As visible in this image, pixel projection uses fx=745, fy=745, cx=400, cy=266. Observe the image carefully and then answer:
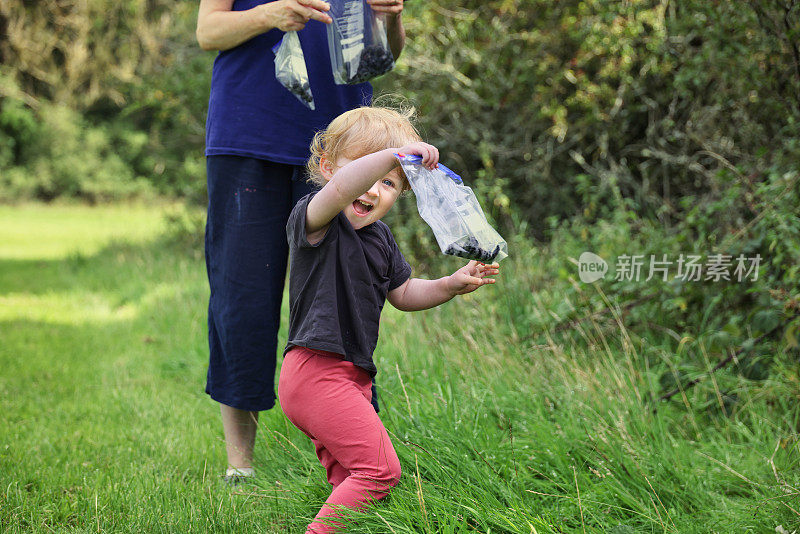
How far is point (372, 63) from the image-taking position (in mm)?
2395

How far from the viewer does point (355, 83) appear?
8.03ft

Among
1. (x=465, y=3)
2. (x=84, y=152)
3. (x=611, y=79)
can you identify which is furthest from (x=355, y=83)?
(x=84, y=152)

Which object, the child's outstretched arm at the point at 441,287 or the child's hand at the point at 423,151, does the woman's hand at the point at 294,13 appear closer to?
the child's hand at the point at 423,151

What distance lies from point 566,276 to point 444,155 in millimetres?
2811

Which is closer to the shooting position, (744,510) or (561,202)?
(744,510)

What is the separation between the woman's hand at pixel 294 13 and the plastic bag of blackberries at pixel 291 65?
0.08 metres

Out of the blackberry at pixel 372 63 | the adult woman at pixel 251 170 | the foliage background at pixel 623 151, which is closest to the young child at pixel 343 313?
the blackberry at pixel 372 63

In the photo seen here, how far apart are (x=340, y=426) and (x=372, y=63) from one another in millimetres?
1149

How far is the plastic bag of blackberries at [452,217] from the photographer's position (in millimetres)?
1880

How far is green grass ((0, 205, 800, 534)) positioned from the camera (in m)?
2.26

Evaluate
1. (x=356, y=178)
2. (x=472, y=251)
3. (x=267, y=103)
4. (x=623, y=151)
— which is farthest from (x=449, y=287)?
(x=623, y=151)

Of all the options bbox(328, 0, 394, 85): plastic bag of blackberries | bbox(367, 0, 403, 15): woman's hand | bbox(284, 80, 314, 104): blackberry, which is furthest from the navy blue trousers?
bbox(367, 0, 403, 15): woman's hand

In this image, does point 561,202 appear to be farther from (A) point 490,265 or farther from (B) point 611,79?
(A) point 490,265

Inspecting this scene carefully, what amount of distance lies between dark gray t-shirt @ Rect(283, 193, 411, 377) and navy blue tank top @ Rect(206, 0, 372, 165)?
45 cm
